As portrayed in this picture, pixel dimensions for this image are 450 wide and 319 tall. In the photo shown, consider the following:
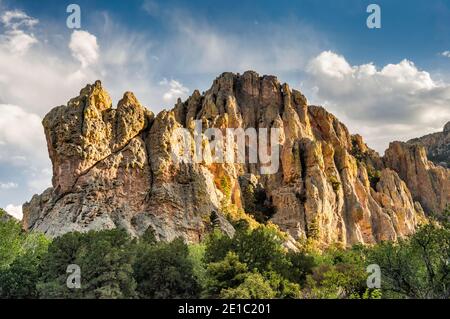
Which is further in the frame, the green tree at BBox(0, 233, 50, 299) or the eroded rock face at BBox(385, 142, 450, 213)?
the eroded rock face at BBox(385, 142, 450, 213)

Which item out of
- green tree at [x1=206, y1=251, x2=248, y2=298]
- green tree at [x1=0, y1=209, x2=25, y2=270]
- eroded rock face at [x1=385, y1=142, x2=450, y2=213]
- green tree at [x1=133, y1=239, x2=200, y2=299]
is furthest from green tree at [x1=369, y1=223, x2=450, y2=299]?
eroded rock face at [x1=385, y1=142, x2=450, y2=213]

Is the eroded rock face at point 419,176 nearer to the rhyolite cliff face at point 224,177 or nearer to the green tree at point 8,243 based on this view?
the rhyolite cliff face at point 224,177

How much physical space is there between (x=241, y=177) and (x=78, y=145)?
3638 centimetres

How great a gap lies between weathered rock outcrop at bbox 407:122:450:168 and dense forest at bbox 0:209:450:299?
152 m

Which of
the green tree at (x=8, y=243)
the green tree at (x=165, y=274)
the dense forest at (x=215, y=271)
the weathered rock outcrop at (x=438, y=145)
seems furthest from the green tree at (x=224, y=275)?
the weathered rock outcrop at (x=438, y=145)

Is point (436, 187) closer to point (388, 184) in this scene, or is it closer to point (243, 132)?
point (388, 184)

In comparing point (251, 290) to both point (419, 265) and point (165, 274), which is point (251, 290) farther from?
point (419, 265)

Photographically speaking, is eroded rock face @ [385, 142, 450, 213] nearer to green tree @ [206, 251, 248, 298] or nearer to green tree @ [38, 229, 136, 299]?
green tree @ [206, 251, 248, 298]

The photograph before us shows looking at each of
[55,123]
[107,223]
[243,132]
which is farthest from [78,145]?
[243,132]

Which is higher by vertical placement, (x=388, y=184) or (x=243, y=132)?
(x=243, y=132)

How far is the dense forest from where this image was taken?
26984mm

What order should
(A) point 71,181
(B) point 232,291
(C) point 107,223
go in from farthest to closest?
(A) point 71,181
(C) point 107,223
(B) point 232,291

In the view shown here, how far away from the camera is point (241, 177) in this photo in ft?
273

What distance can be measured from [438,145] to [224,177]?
455ft
